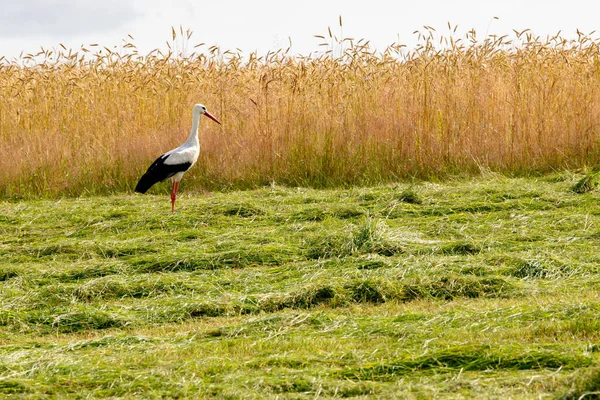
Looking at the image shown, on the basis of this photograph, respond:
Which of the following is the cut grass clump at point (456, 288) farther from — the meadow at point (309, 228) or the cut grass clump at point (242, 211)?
the cut grass clump at point (242, 211)

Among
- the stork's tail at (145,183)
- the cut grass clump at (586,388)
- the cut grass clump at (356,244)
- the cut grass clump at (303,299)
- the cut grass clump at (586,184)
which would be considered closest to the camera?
the cut grass clump at (586,388)

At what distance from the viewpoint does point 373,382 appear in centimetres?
395

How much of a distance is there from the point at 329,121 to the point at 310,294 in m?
5.48

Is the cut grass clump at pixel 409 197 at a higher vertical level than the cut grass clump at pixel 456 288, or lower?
higher

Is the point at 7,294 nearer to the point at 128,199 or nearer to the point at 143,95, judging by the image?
the point at 128,199

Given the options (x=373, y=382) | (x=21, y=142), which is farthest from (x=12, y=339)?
(x=21, y=142)

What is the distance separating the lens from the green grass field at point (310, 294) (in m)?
4.07

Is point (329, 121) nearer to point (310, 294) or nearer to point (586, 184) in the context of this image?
point (586, 184)

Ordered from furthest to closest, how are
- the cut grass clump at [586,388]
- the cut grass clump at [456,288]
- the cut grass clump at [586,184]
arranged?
the cut grass clump at [586,184], the cut grass clump at [456,288], the cut grass clump at [586,388]

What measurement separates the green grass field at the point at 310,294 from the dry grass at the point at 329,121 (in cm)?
94

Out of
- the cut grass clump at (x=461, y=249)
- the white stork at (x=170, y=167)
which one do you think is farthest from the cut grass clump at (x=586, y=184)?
the white stork at (x=170, y=167)

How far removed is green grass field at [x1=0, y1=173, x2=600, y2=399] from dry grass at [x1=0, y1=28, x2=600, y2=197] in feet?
3.07

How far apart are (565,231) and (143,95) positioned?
6840mm

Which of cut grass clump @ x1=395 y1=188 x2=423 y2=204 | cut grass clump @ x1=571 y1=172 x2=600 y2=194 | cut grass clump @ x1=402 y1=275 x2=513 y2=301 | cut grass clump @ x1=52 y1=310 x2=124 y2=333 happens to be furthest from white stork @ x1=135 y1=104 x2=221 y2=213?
cut grass clump @ x1=402 y1=275 x2=513 y2=301
